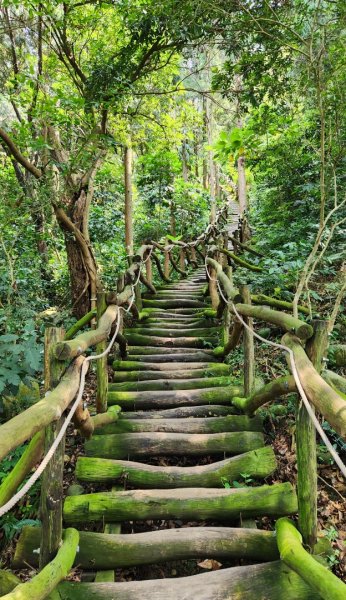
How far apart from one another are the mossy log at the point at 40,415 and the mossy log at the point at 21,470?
16.3 inches

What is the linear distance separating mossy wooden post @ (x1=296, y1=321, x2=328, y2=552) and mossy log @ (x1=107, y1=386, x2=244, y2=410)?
1721 mm

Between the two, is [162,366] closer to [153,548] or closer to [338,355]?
[338,355]

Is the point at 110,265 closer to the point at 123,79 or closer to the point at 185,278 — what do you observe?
the point at 185,278

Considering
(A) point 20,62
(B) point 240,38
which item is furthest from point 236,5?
(A) point 20,62

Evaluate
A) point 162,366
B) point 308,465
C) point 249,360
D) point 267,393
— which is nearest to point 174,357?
point 162,366

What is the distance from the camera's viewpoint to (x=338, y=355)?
179 inches

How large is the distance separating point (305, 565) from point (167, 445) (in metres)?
1.57

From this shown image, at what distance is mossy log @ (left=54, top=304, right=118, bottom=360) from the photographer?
7.29ft

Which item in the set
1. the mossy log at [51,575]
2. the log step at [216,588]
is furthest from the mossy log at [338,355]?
the mossy log at [51,575]

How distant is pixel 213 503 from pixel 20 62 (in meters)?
9.88

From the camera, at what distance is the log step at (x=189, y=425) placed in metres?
3.48

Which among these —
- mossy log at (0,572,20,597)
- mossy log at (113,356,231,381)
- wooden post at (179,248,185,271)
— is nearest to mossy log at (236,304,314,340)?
mossy log at (113,356,231,381)

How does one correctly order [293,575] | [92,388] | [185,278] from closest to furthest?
[293,575] < [92,388] < [185,278]

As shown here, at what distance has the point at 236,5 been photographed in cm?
452
